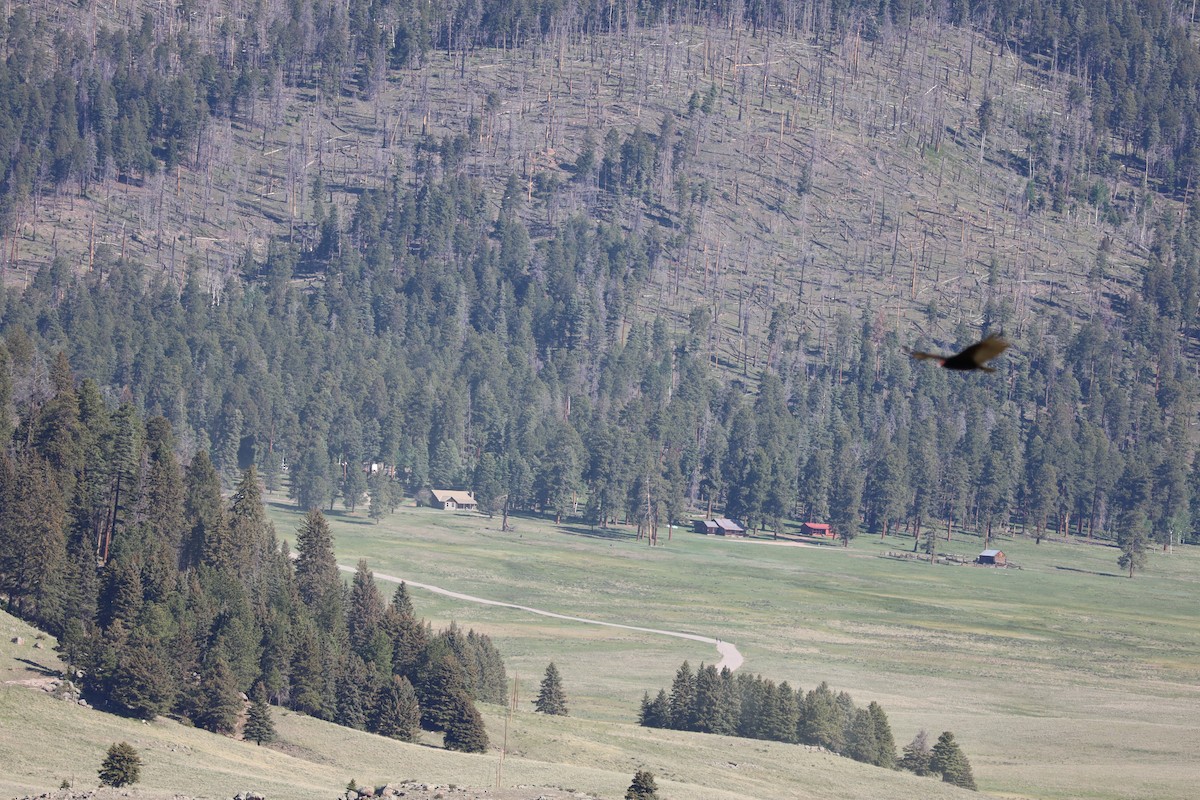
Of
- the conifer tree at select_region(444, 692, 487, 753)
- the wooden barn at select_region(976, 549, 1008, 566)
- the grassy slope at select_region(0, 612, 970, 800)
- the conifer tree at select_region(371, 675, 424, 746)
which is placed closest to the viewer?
the grassy slope at select_region(0, 612, 970, 800)

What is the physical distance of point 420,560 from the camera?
159250mm

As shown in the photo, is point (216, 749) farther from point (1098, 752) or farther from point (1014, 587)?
point (1014, 587)

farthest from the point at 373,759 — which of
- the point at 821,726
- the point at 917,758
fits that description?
the point at 917,758

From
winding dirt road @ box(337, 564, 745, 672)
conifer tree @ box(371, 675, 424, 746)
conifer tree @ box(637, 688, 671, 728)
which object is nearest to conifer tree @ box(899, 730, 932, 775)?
conifer tree @ box(637, 688, 671, 728)

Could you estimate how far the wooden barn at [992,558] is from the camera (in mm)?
190750

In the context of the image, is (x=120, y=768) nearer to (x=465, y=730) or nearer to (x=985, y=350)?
(x=465, y=730)

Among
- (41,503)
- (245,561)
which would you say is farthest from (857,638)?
(41,503)

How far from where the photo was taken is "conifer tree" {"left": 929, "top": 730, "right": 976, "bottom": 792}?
82500mm

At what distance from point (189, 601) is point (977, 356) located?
63.8 meters

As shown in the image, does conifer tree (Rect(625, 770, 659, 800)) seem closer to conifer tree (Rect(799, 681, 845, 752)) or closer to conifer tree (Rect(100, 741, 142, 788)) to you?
conifer tree (Rect(100, 741, 142, 788))

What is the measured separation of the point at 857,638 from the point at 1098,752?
41.1 metres

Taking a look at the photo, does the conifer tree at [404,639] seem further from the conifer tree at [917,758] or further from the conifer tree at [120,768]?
the conifer tree at [120,768]

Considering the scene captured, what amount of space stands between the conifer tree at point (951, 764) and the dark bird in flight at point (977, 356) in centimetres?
6035

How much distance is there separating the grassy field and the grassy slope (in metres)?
2.30
